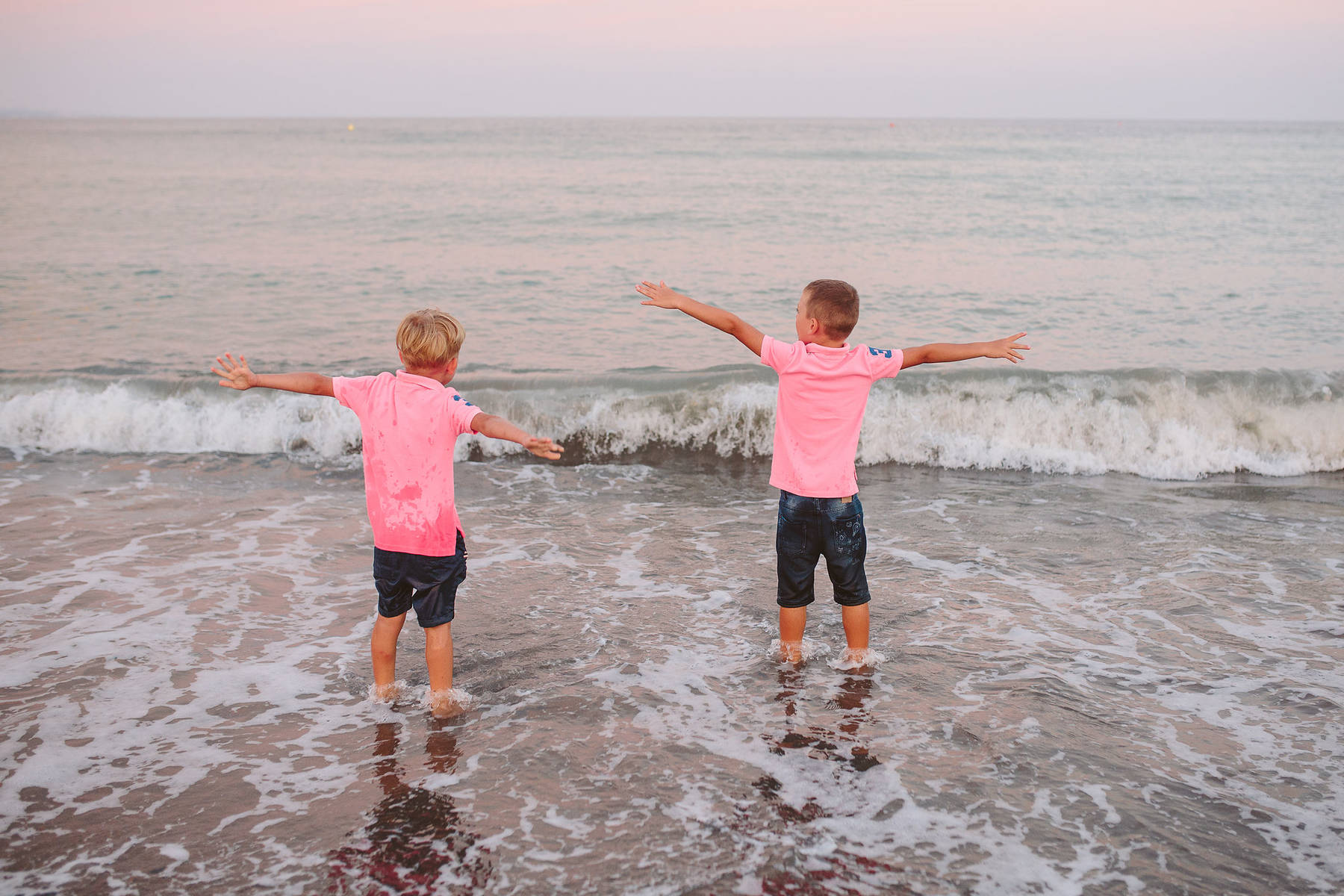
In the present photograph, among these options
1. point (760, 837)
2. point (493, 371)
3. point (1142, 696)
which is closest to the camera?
point (760, 837)

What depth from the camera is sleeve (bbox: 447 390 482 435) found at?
3473 millimetres

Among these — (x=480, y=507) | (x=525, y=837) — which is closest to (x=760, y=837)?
(x=525, y=837)

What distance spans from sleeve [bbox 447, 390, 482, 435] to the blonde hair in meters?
0.18

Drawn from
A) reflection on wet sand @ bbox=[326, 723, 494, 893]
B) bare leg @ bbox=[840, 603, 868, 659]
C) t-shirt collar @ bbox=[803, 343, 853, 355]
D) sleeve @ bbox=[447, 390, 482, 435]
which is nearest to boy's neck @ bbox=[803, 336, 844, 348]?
t-shirt collar @ bbox=[803, 343, 853, 355]

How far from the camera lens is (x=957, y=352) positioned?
12.5 feet

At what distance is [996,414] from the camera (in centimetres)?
946

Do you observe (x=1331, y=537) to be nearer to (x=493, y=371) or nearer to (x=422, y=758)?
(x=422, y=758)

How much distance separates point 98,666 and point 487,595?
6.62 feet

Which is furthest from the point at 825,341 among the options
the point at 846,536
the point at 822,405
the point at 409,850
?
the point at 409,850

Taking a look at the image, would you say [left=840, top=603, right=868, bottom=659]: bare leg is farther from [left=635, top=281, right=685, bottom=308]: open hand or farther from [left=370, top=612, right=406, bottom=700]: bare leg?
[left=370, top=612, right=406, bottom=700]: bare leg

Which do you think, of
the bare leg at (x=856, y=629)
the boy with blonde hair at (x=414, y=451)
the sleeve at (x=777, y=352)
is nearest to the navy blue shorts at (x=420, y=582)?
the boy with blonde hair at (x=414, y=451)

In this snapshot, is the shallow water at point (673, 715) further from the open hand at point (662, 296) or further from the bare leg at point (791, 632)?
the open hand at point (662, 296)

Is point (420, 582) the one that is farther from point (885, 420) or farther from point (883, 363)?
point (885, 420)

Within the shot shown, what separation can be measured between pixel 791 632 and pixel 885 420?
17.2ft
